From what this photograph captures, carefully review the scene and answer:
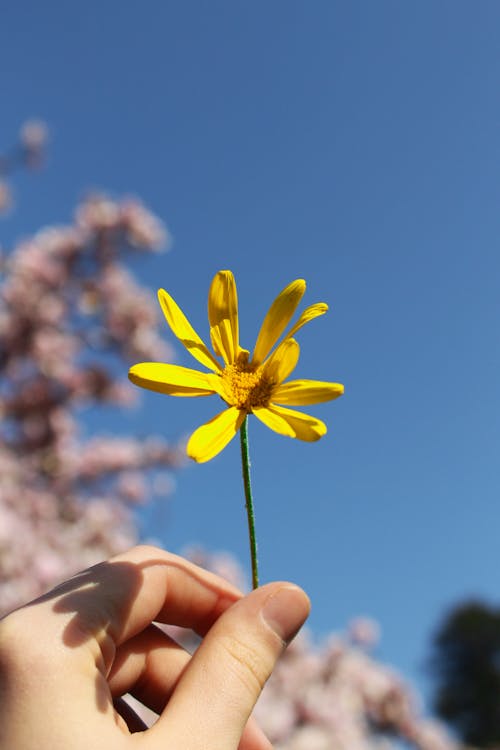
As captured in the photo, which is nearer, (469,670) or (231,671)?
(231,671)

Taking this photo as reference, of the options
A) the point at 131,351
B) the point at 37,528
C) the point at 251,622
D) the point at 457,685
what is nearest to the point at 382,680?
the point at 37,528

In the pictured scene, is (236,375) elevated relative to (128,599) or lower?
elevated

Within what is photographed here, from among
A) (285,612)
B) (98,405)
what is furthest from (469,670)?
(285,612)

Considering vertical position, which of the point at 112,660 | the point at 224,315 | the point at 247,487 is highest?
the point at 224,315

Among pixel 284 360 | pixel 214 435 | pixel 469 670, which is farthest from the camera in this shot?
pixel 469 670

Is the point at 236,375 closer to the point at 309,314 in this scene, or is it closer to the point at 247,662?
the point at 309,314

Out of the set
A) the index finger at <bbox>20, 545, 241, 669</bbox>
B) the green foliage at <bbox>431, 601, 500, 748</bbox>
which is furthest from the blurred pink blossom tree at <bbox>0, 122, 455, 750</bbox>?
the green foliage at <bbox>431, 601, 500, 748</bbox>

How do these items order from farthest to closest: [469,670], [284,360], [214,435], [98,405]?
[469,670] → [98,405] → [284,360] → [214,435]
